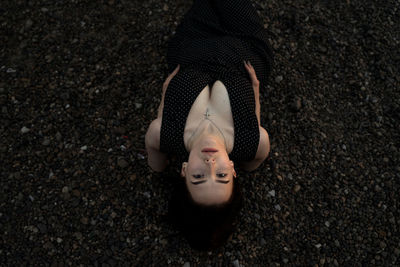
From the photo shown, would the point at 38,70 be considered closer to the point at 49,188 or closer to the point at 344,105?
the point at 49,188

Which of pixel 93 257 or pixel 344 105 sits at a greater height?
pixel 344 105

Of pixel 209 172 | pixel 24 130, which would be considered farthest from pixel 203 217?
pixel 24 130

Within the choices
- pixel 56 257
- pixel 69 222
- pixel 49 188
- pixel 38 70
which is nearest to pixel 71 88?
pixel 38 70

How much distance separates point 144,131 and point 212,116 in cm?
116

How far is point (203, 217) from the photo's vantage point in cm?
245

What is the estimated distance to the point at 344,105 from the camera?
151 inches

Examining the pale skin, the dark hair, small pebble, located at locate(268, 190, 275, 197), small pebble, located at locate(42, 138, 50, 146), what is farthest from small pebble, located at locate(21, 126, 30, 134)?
small pebble, located at locate(268, 190, 275, 197)

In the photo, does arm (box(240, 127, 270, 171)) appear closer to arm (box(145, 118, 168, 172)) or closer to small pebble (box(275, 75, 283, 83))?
arm (box(145, 118, 168, 172))

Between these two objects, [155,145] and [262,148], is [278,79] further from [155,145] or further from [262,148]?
[155,145]

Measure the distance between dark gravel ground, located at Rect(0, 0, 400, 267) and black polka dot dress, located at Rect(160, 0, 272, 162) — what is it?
682 millimetres

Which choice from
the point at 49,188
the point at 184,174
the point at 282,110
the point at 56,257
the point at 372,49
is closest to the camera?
the point at 184,174

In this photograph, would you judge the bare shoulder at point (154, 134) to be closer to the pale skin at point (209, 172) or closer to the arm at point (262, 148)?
the pale skin at point (209, 172)

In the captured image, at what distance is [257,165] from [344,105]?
1550mm

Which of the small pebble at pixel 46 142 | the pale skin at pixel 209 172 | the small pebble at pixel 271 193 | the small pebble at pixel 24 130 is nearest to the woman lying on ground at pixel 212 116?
the pale skin at pixel 209 172
